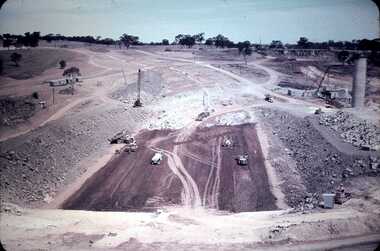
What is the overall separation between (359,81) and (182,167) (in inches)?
803

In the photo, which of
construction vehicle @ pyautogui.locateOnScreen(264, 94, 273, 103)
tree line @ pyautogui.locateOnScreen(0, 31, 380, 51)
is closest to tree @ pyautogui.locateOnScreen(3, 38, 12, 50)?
tree line @ pyautogui.locateOnScreen(0, 31, 380, 51)

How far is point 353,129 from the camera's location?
29.3 metres

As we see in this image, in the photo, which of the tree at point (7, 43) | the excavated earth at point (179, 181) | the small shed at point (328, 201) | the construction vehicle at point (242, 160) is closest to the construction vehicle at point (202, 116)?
the excavated earth at point (179, 181)

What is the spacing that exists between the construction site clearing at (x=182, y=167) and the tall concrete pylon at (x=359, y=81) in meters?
0.13

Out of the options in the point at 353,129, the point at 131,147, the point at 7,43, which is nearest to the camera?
the point at 131,147

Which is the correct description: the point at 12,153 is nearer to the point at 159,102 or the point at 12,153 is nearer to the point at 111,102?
the point at 111,102

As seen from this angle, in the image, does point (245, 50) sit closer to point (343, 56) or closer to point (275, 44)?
point (343, 56)

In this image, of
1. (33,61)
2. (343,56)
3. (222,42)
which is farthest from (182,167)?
(222,42)

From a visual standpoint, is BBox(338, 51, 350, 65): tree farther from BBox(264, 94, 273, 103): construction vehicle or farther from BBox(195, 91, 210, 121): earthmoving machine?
BBox(195, 91, 210, 121): earthmoving machine

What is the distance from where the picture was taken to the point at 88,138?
29.2 m

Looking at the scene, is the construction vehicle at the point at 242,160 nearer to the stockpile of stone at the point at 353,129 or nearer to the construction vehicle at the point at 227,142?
the construction vehicle at the point at 227,142

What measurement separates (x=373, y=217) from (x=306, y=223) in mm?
2889

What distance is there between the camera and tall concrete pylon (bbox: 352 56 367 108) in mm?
35562

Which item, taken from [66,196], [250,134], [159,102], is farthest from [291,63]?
[66,196]
